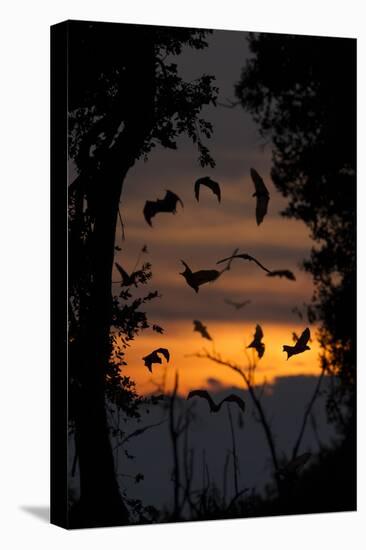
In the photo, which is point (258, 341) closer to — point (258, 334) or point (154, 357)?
point (258, 334)

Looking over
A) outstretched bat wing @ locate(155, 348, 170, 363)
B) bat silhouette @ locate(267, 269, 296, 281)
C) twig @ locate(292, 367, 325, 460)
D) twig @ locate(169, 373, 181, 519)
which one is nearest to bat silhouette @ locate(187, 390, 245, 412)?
twig @ locate(169, 373, 181, 519)

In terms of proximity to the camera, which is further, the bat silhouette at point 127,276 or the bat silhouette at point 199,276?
the bat silhouette at point 199,276

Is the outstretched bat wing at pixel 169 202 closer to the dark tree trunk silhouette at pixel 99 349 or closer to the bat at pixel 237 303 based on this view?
the dark tree trunk silhouette at pixel 99 349

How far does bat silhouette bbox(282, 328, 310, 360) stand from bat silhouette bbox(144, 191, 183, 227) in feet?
3.80

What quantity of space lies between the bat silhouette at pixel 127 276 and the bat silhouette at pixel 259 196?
0.89 metres

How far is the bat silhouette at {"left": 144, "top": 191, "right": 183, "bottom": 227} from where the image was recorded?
9406 mm

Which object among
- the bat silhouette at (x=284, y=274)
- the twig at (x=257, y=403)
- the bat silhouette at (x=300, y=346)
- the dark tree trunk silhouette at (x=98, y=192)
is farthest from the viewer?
the bat silhouette at (x=300, y=346)

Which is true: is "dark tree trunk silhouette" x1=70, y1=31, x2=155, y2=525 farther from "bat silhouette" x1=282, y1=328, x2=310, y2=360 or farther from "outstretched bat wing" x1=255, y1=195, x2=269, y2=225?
"bat silhouette" x1=282, y1=328, x2=310, y2=360

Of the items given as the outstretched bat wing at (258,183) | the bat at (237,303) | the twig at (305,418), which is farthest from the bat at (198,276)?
the twig at (305,418)

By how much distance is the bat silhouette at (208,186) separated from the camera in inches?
378

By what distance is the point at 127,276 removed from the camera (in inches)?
368

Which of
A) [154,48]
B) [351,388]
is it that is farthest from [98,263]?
[351,388]

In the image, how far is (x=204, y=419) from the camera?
31.6ft

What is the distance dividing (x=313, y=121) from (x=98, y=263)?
1.72m
